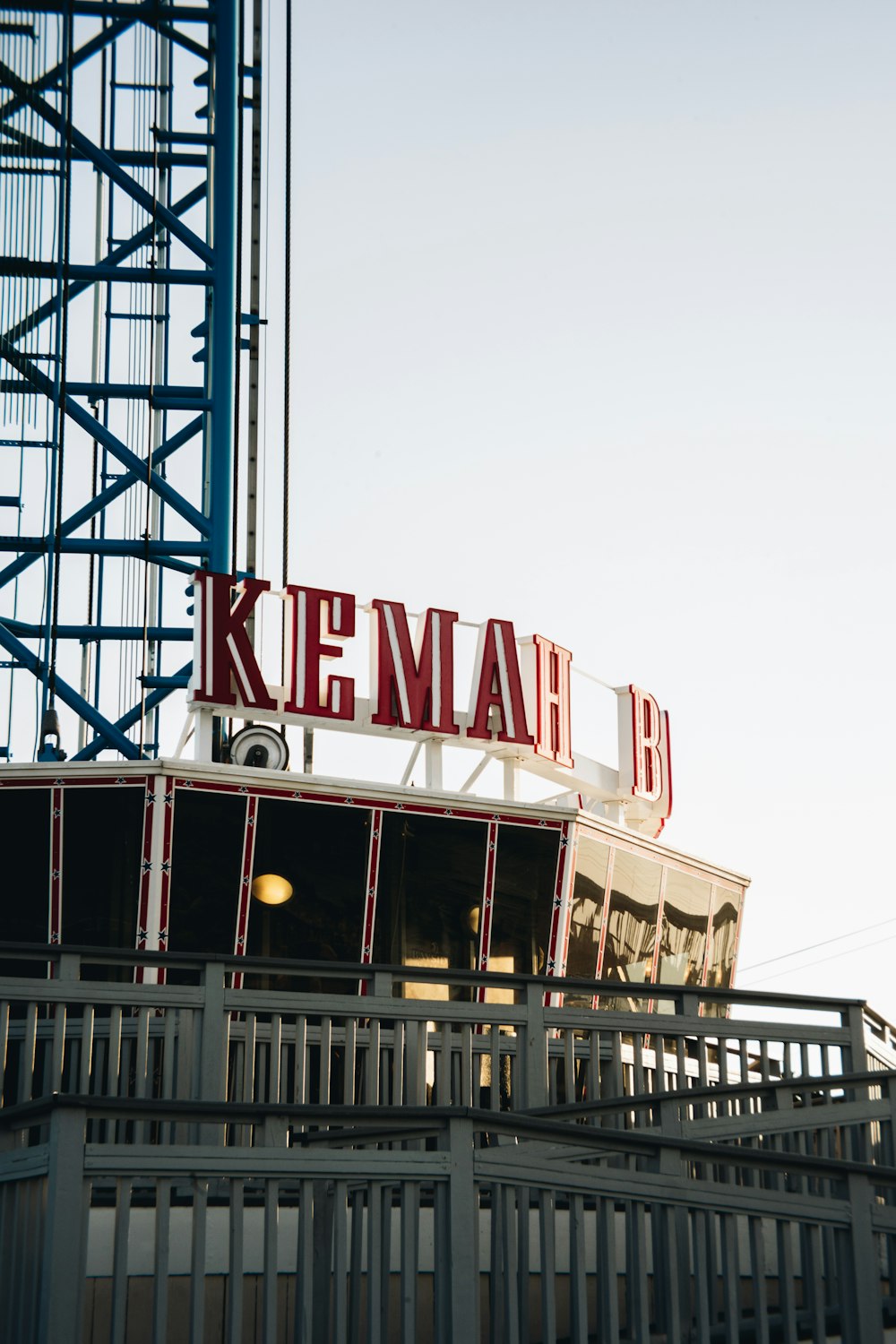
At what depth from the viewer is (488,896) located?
17.2 metres

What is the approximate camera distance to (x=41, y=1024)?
39.6ft

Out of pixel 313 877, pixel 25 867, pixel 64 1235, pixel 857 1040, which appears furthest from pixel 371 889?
pixel 64 1235

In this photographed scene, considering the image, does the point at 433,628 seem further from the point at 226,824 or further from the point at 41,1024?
the point at 41,1024

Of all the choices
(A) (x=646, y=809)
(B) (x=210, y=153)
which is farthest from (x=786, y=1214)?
(B) (x=210, y=153)

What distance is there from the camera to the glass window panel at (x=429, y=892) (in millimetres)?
16750

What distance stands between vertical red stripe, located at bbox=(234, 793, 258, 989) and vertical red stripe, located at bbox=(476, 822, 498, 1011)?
2188mm

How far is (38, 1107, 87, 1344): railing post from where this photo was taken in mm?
7227

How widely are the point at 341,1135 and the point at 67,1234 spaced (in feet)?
4.67

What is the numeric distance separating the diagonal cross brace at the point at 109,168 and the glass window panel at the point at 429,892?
33.4 feet

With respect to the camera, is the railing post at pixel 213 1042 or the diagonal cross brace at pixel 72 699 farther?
the diagonal cross brace at pixel 72 699

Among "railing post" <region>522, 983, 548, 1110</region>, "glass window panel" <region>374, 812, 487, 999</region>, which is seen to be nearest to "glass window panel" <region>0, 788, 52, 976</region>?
"glass window panel" <region>374, 812, 487, 999</region>

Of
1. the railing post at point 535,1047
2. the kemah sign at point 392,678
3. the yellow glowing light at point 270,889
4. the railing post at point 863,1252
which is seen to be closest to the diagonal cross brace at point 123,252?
the kemah sign at point 392,678

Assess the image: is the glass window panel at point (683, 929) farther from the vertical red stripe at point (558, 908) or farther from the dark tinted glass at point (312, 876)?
the dark tinted glass at point (312, 876)

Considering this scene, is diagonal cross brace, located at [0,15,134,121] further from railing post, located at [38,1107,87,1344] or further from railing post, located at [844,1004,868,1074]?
railing post, located at [38,1107,87,1344]
